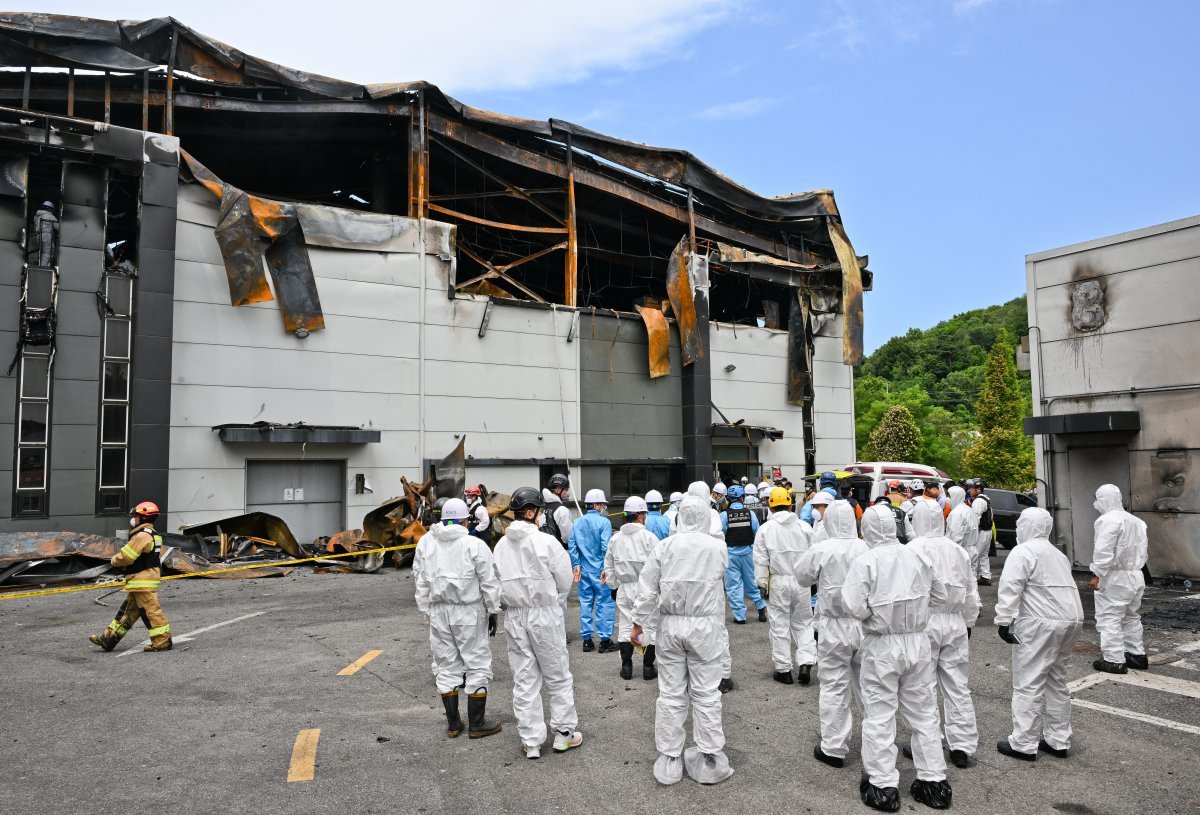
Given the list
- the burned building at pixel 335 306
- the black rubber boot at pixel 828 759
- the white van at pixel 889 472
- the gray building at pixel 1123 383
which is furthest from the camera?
the white van at pixel 889 472

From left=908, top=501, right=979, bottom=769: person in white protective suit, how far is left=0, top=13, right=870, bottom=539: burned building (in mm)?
13209

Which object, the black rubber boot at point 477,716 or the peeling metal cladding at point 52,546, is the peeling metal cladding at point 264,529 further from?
the black rubber boot at point 477,716

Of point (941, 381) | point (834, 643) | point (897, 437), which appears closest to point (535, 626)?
point (834, 643)

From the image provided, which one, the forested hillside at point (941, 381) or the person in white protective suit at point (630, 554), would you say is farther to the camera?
the forested hillside at point (941, 381)

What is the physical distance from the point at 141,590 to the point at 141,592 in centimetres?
2

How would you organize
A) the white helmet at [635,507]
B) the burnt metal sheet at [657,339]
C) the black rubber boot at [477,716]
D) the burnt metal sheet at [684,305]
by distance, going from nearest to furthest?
the black rubber boot at [477,716] → the white helmet at [635,507] → the burnt metal sheet at [657,339] → the burnt metal sheet at [684,305]

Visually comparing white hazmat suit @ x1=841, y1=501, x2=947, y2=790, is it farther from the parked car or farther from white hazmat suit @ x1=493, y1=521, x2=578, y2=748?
the parked car

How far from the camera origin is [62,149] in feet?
46.9

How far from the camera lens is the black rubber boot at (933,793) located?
4793 millimetres

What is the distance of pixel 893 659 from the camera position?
493 cm

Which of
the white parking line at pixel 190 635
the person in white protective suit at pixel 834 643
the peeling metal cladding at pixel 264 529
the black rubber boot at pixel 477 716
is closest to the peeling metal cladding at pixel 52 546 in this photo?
the peeling metal cladding at pixel 264 529

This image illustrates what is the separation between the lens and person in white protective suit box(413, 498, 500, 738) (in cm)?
602

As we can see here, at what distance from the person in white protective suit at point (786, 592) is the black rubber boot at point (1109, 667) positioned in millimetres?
2877

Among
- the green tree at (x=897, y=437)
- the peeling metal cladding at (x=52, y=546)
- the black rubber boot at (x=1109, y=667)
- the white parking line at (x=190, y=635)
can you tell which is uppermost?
the green tree at (x=897, y=437)
